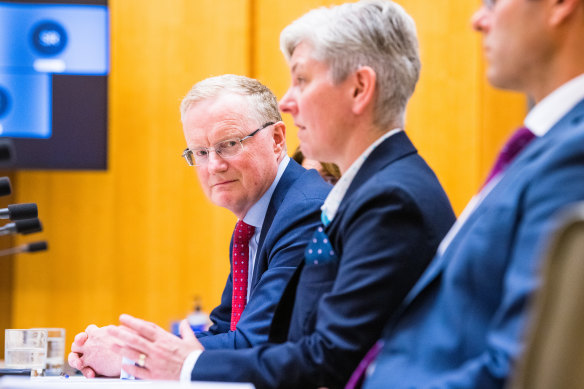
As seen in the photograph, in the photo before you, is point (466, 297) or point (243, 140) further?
point (243, 140)

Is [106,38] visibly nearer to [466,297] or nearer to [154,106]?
[154,106]

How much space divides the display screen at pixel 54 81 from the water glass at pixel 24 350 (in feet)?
6.75

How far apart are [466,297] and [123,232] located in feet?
11.5

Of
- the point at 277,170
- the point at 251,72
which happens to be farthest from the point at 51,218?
the point at 277,170

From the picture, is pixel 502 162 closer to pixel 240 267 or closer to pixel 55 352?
pixel 240 267

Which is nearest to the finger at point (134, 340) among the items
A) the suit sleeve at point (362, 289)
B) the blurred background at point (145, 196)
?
the suit sleeve at point (362, 289)

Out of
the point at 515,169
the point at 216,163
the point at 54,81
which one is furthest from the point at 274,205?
the point at 54,81

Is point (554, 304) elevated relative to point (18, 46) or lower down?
lower down

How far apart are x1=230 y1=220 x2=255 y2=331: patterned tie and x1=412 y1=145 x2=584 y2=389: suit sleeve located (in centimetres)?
128

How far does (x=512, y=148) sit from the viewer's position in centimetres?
133

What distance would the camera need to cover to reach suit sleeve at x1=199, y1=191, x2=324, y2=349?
6.35 feet

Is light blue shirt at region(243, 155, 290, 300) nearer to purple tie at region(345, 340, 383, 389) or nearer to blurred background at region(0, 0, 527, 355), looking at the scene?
purple tie at region(345, 340, 383, 389)

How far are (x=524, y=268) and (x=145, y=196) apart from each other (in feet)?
11.8

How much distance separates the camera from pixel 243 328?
6.41 feet
